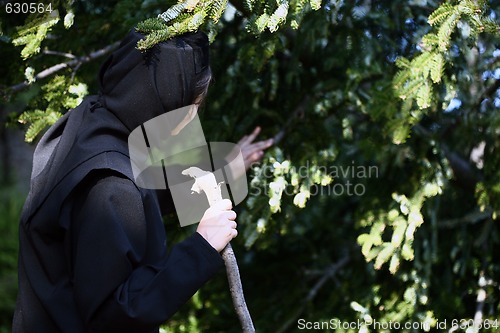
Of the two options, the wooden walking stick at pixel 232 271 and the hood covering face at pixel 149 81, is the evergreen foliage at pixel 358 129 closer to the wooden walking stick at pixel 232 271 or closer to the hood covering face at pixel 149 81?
the hood covering face at pixel 149 81

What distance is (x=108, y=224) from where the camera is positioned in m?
1.80

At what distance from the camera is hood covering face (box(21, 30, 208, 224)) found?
1920mm

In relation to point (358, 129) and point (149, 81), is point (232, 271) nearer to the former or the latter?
point (149, 81)

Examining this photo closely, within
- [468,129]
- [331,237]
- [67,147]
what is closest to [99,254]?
[67,147]

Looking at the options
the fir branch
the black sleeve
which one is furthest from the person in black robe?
the fir branch

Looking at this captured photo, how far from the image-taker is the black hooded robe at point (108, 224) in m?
1.79

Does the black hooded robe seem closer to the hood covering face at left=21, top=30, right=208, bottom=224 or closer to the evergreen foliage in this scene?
the hood covering face at left=21, top=30, right=208, bottom=224

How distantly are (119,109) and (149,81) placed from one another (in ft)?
0.39

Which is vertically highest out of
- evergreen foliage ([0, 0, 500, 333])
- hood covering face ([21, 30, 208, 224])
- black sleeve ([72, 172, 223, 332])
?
hood covering face ([21, 30, 208, 224])

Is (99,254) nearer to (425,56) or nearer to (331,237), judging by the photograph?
(425,56)

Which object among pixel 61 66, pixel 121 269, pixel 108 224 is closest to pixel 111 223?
pixel 108 224

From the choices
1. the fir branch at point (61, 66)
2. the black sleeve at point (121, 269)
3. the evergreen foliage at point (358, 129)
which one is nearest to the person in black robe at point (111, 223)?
the black sleeve at point (121, 269)

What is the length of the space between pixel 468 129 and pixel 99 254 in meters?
2.28

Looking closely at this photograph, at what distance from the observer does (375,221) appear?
10.5 ft
